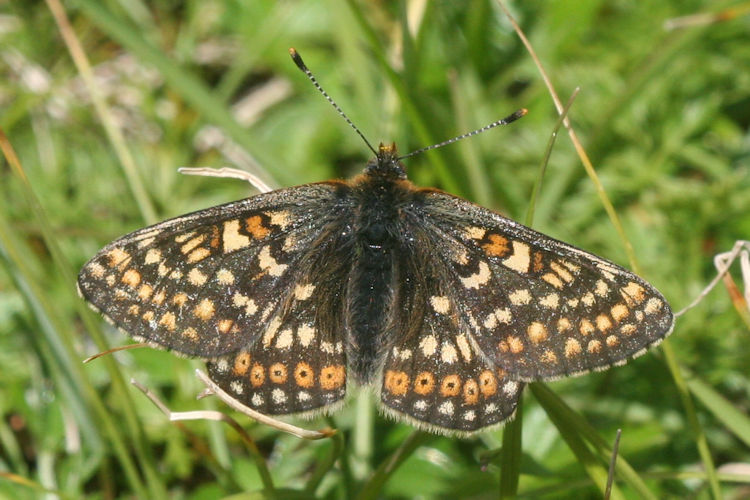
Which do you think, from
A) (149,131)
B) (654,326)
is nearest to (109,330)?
(149,131)

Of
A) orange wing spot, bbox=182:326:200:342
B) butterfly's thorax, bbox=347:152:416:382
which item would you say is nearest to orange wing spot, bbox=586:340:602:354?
butterfly's thorax, bbox=347:152:416:382

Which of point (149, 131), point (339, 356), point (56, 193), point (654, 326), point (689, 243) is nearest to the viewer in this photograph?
point (654, 326)

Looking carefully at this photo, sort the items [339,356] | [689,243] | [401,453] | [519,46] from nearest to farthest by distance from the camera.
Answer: [401,453], [339,356], [689,243], [519,46]

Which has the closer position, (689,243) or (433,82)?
(689,243)

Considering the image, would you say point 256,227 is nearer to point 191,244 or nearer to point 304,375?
point 191,244

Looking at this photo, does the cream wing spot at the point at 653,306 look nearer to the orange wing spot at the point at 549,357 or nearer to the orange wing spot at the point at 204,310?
the orange wing spot at the point at 549,357

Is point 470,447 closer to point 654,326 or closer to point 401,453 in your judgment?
point 401,453

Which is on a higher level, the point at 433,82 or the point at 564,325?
the point at 433,82

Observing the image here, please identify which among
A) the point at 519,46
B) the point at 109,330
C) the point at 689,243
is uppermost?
the point at 519,46
